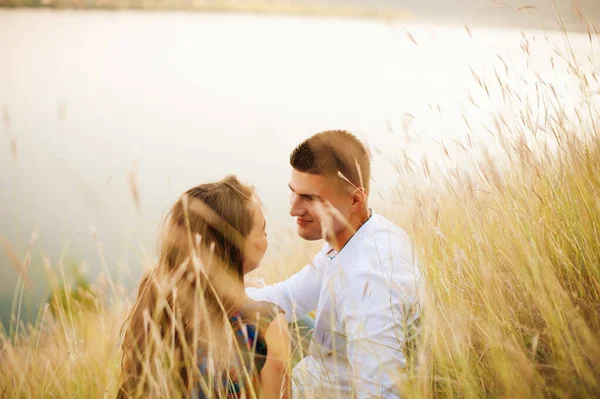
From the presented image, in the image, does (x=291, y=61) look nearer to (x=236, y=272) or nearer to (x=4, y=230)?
(x=4, y=230)

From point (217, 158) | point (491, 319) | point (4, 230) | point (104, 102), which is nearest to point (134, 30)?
point (104, 102)

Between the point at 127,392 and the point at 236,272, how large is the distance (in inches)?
21.9

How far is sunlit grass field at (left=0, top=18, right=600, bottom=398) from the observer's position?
4.38 feet

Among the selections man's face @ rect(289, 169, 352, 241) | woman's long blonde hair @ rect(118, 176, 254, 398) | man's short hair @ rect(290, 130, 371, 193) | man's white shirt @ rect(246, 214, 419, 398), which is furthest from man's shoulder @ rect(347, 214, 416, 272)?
woman's long blonde hair @ rect(118, 176, 254, 398)

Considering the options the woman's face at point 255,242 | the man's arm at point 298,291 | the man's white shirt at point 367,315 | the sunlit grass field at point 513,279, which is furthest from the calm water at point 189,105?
the man's arm at point 298,291

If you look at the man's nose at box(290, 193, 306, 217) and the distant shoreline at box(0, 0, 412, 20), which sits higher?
the distant shoreline at box(0, 0, 412, 20)

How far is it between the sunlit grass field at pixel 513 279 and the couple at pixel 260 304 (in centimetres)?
10

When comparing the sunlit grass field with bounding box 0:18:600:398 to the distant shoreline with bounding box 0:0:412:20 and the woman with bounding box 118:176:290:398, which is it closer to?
the woman with bounding box 118:176:290:398

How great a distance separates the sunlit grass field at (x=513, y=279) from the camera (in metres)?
1.34

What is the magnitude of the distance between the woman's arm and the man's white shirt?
3.0 inches

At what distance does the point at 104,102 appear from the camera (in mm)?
7668

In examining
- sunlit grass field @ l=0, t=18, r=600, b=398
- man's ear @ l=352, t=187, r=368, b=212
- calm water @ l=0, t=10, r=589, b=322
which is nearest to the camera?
sunlit grass field @ l=0, t=18, r=600, b=398

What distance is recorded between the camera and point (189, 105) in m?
8.37

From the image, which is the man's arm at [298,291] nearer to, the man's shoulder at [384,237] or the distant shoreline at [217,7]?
the man's shoulder at [384,237]
